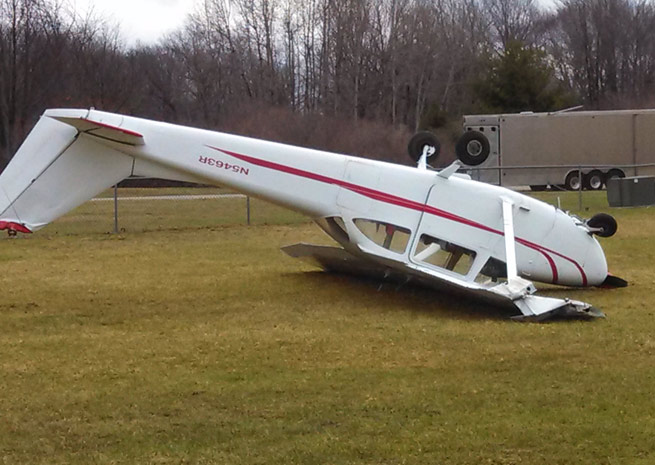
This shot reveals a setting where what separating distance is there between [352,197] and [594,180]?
33146mm

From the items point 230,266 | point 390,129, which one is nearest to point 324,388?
point 230,266

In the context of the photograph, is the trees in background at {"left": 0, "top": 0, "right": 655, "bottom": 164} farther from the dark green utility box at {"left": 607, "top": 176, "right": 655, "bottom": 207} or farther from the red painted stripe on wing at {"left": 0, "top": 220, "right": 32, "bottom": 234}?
the red painted stripe on wing at {"left": 0, "top": 220, "right": 32, "bottom": 234}

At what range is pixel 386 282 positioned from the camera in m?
14.5

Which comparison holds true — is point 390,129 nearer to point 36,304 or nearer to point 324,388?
point 36,304

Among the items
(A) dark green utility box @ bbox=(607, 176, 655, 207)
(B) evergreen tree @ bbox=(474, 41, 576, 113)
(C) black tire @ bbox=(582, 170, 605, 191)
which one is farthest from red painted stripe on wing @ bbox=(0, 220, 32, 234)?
(B) evergreen tree @ bbox=(474, 41, 576, 113)

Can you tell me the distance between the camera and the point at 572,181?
44031 mm

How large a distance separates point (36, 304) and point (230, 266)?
470 centimetres

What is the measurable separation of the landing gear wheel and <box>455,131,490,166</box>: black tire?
27293mm

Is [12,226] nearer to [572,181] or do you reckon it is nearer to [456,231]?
[456,231]

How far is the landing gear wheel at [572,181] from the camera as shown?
4344 cm

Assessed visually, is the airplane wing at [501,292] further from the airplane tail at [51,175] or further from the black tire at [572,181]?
the black tire at [572,181]

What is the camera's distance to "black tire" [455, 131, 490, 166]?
55.2 ft

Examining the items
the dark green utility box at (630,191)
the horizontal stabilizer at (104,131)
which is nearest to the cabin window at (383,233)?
the horizontal stabilizer at (104,131)

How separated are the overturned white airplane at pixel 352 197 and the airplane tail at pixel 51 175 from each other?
12 millimetres
